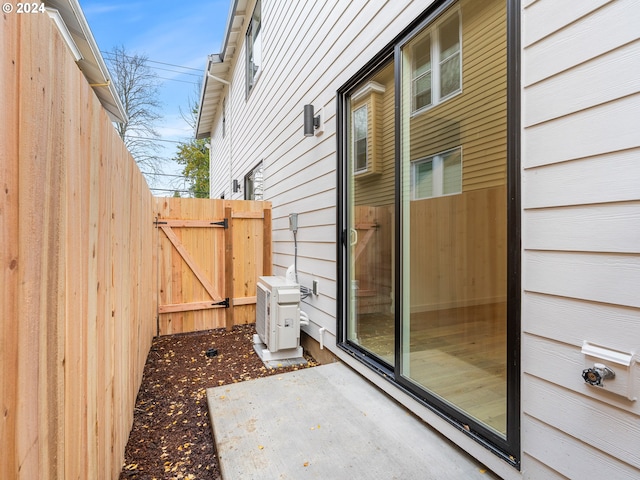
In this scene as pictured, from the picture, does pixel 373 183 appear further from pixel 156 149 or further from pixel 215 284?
pixel 156 149

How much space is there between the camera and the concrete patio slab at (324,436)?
1.67m

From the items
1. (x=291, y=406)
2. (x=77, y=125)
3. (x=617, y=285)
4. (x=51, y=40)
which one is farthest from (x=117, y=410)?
(x=617, y=285)

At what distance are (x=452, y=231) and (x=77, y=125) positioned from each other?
2.08 m

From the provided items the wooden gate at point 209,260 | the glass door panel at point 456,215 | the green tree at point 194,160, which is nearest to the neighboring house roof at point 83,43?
the wooden gate at point 209,260

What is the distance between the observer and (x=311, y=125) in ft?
11.6

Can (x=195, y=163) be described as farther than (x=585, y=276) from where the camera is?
Yes

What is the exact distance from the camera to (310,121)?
3.55 metres

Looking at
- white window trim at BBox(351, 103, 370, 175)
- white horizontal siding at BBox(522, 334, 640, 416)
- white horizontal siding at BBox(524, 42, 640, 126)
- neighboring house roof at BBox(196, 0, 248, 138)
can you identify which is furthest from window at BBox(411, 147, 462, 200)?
neighboring house roof at BBox(196, 0, 248, 138)

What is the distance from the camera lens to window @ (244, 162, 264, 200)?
5.97m

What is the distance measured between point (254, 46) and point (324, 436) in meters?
6.43

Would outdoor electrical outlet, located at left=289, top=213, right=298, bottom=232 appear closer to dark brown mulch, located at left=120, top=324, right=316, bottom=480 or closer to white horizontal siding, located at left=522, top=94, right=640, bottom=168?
dark brown mulch, located at left=120, top=324, right=316, bottom=480

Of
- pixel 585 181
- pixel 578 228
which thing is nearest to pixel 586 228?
pixel 578 228

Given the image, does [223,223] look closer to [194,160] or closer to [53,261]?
[53,261]

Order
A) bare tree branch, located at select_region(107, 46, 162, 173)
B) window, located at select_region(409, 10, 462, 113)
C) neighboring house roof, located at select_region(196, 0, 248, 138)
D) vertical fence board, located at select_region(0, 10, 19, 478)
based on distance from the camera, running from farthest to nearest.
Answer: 1. bare tree branch, located at select_region(107, 46, 162, 173)
2. neighboring house roof, located at select_region(196, 0, 248, 138)
3. window, located at select_region(409, 10, 462, 113)
4. vertical fence board, located at select_region(0, 10, 19, 478)
